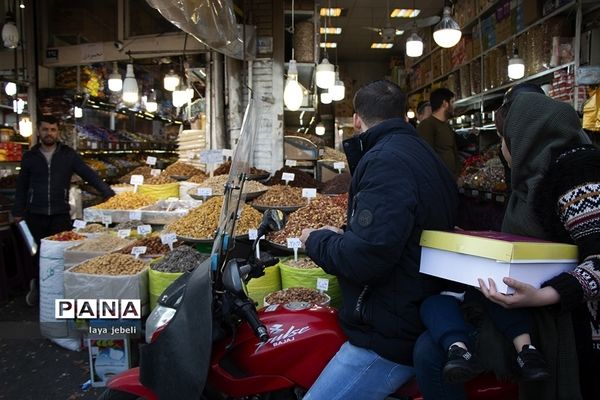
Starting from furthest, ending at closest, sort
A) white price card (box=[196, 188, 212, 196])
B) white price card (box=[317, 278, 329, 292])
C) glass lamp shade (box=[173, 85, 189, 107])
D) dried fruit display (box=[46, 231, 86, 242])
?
glass lamp shade (box=[173, 85, 189, 107]), white price card (box=[196, 188, 212, 196]), dried fruit display (box=[46, 231, 86, 242]), white price card (box=[317, 278, 329, 292])

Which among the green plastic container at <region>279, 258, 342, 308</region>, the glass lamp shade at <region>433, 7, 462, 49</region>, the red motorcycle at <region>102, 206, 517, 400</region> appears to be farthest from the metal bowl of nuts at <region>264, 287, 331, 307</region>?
the glass lamp shade at <region>433, 7, 462, 49</region>

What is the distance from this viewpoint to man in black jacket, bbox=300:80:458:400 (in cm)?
167

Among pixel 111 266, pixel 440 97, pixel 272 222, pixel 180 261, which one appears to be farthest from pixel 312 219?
pixel 440 97

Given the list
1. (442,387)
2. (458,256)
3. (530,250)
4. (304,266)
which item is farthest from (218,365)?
(304,266)

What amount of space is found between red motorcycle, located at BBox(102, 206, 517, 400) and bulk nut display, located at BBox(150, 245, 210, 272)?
1.62 m

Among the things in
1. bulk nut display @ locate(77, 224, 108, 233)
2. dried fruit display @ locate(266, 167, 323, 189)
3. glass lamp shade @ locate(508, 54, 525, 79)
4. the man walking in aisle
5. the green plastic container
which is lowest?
the green plastic container

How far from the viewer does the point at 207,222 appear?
165 inches

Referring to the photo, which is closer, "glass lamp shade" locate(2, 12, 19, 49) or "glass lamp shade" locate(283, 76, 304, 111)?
"glass lamp shade" locate(283, 76, 304, 111)

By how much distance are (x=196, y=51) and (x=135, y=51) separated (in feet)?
3.31

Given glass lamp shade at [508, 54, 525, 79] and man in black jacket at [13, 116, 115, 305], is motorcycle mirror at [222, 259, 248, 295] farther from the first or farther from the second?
glass lamp shade at [508, 54, 525, 79]

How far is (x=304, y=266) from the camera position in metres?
3.53

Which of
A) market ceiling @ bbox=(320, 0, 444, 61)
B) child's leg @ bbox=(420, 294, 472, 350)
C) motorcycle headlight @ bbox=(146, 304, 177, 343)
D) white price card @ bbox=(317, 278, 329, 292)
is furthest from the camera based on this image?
market ceiling @ bbox=(320, 0, 444, 61)

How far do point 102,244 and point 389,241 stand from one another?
341 centimetres

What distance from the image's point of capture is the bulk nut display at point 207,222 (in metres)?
4.06
